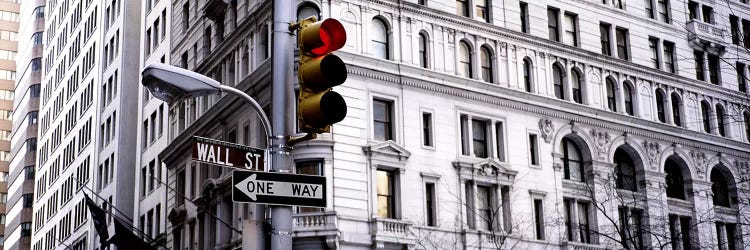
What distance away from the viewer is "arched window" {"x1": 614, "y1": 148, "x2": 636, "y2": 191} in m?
49.8

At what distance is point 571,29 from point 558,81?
113 inches

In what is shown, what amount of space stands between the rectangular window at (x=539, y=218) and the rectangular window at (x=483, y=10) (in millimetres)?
8317

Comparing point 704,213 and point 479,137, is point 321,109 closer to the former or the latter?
point 479,137

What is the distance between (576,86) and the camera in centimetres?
4953

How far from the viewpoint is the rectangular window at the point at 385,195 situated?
4091cm

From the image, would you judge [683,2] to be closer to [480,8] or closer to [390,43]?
[480,8]

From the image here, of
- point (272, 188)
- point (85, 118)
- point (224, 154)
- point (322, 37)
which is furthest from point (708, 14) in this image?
point (322, 37)

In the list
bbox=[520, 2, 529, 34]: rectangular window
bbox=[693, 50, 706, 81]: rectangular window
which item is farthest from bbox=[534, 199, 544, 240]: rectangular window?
bbox=[693, 50, 706, 81]: rectangular window

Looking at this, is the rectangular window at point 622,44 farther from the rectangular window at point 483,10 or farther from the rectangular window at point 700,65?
the rectangular window at point 483,10

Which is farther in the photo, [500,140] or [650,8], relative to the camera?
[650,8]

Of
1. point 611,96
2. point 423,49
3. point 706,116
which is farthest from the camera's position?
point 706,116

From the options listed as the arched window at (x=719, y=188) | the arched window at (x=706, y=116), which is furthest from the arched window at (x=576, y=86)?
the arched window at (x=719, y=188)

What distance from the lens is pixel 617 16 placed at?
52094mm

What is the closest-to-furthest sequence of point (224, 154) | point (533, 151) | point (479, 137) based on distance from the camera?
point (224, 154) < point (479, 137) < point (533, 151)
